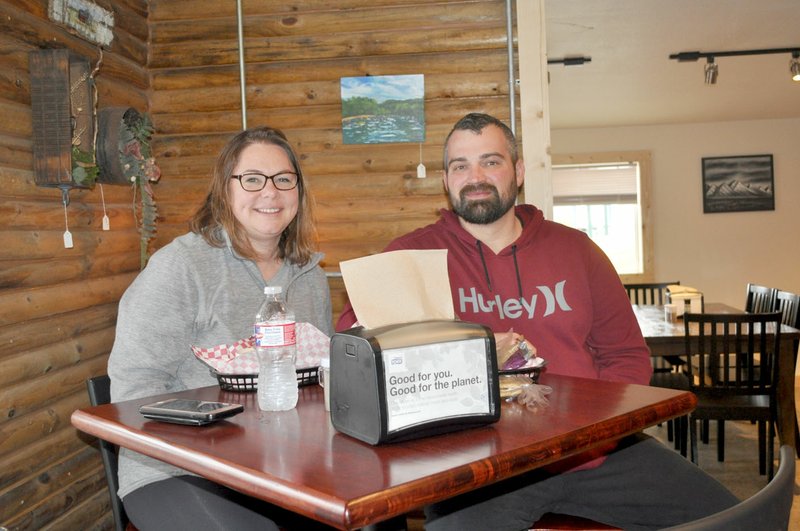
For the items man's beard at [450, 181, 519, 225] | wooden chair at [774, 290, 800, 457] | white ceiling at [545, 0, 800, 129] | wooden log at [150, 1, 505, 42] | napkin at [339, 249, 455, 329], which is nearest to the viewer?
napkin at [339, 249, 455, 329]

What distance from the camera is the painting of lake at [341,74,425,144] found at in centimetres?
315

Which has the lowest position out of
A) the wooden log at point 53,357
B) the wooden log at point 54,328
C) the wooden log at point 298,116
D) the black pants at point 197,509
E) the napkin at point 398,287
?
the black pants at point 197,509

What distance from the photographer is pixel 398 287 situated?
4.09 feet

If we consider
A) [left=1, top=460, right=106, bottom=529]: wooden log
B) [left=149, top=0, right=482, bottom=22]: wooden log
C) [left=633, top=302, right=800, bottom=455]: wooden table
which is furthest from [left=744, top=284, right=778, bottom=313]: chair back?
[left=1, top=460, right=106, bottom=529]: wooden log

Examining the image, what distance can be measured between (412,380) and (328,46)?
2404 millimetres

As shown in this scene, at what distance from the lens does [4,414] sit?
2.23 metres

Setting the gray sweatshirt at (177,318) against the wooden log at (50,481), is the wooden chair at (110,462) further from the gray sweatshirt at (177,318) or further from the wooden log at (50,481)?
the wooden log at (50,481)

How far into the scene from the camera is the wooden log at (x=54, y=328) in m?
2.27

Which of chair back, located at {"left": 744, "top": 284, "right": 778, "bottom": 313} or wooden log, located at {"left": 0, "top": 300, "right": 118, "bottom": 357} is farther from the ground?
wooden log, located at {"left": 0, "top": 300, "right": 118, "bottom": 357}

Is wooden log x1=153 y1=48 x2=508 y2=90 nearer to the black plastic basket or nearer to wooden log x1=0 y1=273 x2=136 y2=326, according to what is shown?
wooden log x1=0 y1=273 x2=136 y2=326

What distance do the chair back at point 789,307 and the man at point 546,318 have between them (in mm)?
2878

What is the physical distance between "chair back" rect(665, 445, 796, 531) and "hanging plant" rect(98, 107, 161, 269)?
2460mm

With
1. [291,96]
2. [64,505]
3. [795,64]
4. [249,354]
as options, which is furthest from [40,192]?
[795,64]

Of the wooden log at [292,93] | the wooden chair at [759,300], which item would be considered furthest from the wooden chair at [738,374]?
the wooden log at [292,93]
